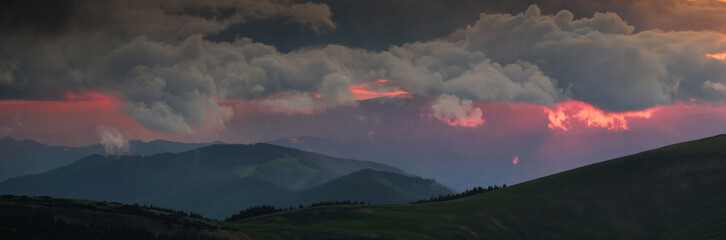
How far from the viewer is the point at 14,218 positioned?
197 m

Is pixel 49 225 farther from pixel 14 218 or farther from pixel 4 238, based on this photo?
pixel 4 238

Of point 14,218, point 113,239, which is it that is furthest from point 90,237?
point 14,218

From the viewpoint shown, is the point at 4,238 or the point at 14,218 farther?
the point at 14,218

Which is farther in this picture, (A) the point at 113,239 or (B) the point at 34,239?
(A) the point at 113,239

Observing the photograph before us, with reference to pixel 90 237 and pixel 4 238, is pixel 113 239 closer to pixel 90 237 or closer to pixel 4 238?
pixel 90 237

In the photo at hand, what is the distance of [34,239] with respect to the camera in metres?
183

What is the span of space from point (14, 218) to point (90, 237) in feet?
70.8

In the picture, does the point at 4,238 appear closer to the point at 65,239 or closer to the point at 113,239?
the point at 65,239

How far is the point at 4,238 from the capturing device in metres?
177

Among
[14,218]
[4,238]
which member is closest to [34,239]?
[4,238]

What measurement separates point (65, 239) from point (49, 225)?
10.8 metres

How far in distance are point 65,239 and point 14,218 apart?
18.1 m

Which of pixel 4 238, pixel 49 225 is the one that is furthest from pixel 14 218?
pixel 4 238

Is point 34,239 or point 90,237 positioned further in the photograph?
point 90,237
